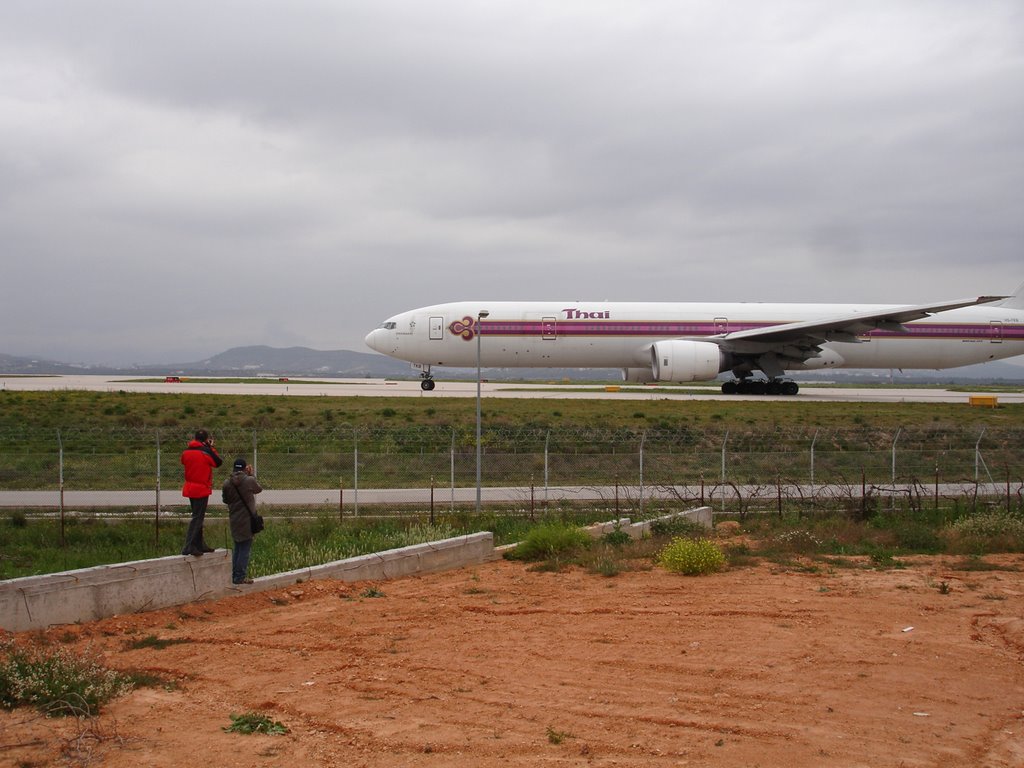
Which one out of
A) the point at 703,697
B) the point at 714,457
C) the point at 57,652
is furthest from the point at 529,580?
the point at 714,457

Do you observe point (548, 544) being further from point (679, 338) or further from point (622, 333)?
point (679, 338)

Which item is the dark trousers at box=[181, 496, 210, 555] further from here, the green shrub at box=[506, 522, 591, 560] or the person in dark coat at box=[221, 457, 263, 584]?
the green shrub at box=[506, 522, 591, 560]

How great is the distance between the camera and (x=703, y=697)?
6887 mm

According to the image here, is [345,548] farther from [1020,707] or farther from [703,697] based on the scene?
[1020,707]

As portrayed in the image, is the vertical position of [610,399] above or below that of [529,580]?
above

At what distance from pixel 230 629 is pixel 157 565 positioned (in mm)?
1433

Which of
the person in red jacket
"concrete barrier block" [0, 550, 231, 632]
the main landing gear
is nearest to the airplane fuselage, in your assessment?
the main landing gear

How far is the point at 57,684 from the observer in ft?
21.5

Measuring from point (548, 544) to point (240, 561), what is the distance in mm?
4657

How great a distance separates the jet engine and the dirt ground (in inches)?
989

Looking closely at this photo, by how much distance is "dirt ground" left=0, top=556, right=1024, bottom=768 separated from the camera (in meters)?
5.88

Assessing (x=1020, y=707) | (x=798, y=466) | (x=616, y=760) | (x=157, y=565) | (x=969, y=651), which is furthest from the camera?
(x=798, y=466)

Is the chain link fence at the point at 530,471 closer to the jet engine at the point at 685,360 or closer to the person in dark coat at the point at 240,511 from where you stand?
the person in dark coat at the point at 240,511

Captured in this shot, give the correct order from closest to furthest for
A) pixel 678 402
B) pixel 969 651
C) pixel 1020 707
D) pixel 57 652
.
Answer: pixel 1020 707 → pixel 57 652 → pixel 969 651 → pixel 678 402
